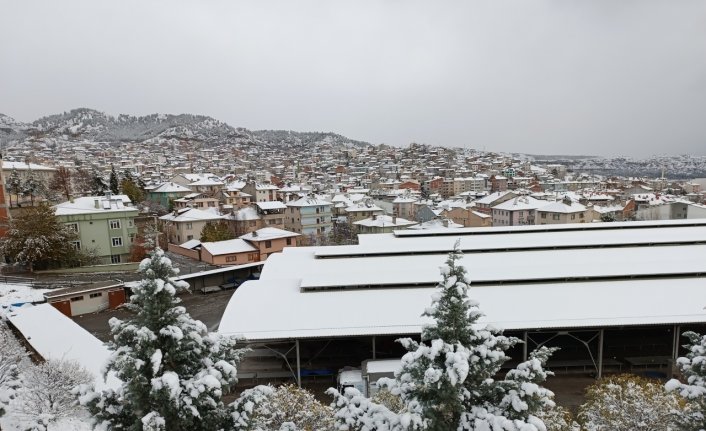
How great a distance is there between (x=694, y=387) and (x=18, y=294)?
109 ft

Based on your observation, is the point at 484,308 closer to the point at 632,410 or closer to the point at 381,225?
the point at 632,410

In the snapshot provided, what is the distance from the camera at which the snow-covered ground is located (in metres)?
26.0

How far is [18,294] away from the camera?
27156mm

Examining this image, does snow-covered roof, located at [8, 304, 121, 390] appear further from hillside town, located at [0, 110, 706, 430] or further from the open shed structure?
the open shed structure

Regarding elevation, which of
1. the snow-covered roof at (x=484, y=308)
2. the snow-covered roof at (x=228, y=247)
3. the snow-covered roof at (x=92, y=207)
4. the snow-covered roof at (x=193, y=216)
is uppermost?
the snow-covered roof at (x=92, y=207)

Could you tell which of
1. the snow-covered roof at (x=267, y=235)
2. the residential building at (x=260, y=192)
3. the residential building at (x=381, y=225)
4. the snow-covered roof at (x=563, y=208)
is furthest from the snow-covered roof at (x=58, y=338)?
the snow-covered roof at (x=563, y=208)

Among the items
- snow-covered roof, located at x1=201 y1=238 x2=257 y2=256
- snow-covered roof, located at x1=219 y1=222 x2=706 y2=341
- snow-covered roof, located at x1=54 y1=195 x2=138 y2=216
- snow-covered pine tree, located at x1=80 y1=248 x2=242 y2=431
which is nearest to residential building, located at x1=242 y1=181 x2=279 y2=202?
snow-covered roof, located at x1=54 y1=195 x2=138 y2=216

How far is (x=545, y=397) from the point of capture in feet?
20.2

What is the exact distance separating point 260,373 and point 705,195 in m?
106

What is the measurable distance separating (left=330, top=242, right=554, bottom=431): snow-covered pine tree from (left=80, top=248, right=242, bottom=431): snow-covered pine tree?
2150 mm

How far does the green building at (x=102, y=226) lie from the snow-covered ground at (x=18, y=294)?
24.1 ft

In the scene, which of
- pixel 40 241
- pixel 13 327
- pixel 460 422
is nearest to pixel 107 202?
pixel 40 241

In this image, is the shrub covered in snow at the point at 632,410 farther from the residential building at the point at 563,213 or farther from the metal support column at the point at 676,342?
the residential building at the point at 563,213

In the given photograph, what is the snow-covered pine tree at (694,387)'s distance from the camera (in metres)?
6.77
